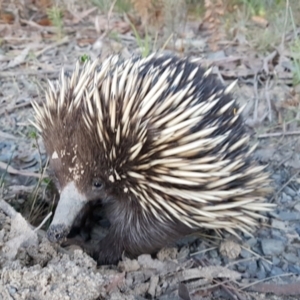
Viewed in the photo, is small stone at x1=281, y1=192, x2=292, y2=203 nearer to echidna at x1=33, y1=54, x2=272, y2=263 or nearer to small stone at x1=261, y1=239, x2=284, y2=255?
small stone at x1=261, y1=239, x2=284, y2=255

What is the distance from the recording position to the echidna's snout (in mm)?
2363

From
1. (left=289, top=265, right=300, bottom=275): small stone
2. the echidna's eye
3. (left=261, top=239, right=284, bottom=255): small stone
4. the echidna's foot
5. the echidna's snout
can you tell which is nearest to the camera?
the echidna's snout

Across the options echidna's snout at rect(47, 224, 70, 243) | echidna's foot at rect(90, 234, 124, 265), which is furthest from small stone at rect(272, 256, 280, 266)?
echidna's snout at rect(47, 224, 70, 243)

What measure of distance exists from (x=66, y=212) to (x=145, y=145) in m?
0.41

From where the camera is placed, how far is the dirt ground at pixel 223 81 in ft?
7.79

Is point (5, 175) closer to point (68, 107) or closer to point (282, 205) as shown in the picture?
point (68, 107)

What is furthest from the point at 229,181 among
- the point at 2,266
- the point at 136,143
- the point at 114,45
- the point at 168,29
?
the point at 114,45

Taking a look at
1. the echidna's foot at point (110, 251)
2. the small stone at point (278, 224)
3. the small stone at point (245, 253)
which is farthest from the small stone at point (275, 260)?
the echidna's foot at point (110, 251)

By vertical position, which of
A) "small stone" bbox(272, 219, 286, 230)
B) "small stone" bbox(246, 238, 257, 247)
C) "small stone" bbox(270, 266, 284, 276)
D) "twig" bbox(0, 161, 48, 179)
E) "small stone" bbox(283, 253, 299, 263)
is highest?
"small stone" bbox(272, 219, 286, 230)

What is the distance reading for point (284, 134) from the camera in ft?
12.2

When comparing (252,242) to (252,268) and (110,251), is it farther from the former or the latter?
(110,251)

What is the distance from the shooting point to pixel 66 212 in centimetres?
243

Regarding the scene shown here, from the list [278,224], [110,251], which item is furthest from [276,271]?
[110,251]

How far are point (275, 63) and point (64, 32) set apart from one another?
170 centimetres
